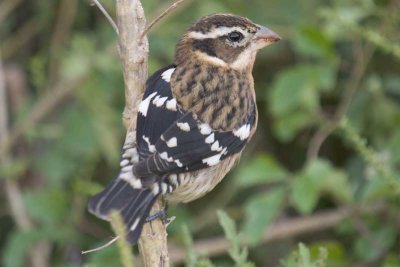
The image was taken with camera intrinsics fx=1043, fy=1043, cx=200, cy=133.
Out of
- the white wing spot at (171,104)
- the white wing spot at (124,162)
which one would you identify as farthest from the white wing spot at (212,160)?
the white wing spot at (124,162)

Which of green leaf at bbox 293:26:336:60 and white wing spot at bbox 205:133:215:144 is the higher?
white wing spot at bbox 205:133:215:144

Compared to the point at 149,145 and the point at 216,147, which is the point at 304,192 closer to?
the point at 216,147

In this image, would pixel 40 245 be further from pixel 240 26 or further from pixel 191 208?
pixel 240 26

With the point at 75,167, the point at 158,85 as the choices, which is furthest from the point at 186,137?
the point at 75,167

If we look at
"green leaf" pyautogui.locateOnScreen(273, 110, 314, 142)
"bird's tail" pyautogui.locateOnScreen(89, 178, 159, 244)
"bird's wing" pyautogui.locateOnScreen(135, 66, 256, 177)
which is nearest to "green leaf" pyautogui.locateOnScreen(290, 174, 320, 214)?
"green leaf" pyautogui.locateOnScreen(273, 110, 314, 142)

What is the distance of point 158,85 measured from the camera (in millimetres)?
3920

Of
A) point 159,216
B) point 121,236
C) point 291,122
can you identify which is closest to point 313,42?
point 291,122

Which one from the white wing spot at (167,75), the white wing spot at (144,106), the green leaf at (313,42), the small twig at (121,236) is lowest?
the green leaf at (313,42)

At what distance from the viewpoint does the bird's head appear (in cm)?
432

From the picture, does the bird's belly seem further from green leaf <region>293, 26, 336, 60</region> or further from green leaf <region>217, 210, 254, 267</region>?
green leaf <region>293, 26, 336, 60</region>

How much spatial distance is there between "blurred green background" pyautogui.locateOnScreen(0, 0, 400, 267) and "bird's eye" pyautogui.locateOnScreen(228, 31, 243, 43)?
101 cm

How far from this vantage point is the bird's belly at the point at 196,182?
152 inches

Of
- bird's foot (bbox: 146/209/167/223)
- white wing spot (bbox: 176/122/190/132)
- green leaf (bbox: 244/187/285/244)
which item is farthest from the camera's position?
green leaf (bbox: 244/187/285/244)

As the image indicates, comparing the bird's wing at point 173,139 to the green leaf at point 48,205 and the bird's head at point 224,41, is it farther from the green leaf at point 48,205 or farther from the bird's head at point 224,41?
the green leaf at point 48,205
